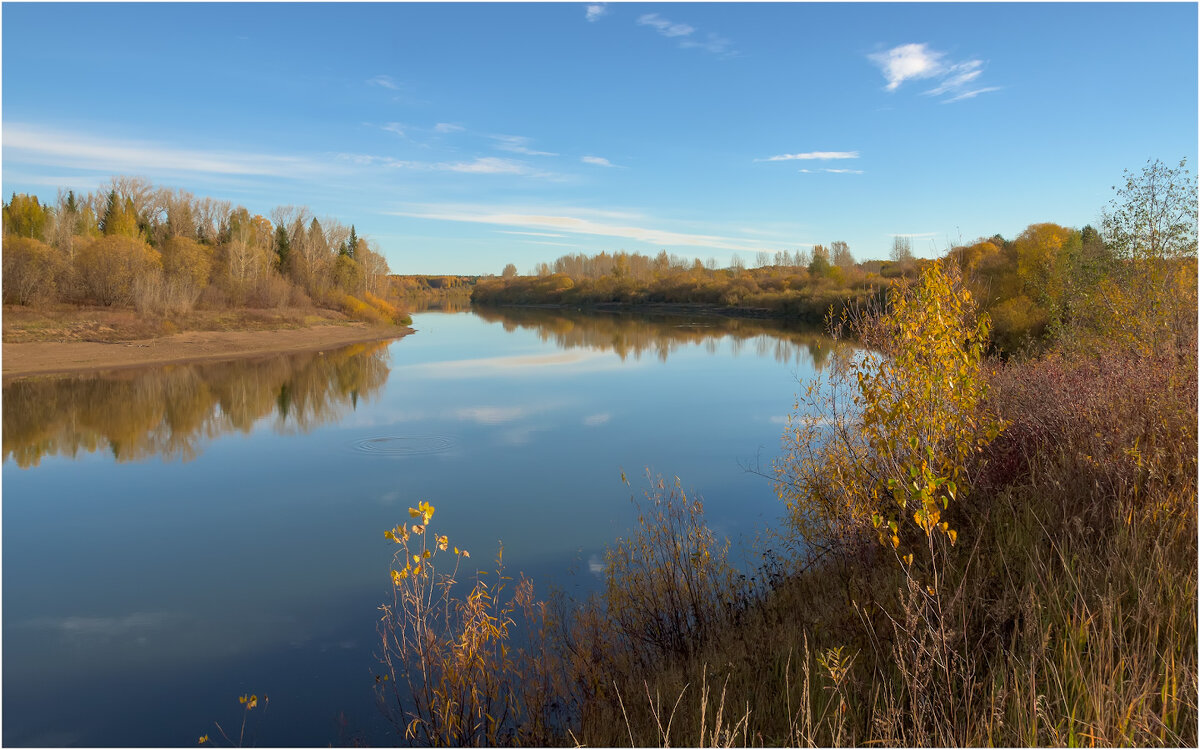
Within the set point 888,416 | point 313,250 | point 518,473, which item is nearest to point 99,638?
point 518,473

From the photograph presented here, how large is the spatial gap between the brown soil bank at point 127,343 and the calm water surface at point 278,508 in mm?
3688

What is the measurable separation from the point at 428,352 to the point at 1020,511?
3241cm

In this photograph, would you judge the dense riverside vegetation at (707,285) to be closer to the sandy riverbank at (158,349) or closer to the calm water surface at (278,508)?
the calm water surface at (278,508)

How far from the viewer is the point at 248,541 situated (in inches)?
380

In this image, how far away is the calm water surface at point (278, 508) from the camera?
20.2ft

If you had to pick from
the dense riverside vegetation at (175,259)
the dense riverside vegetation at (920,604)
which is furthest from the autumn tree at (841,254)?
the dense riverside vegetation at (920,604)

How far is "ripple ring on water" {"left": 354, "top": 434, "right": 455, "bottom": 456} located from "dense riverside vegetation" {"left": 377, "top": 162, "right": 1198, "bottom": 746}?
7.21 metres

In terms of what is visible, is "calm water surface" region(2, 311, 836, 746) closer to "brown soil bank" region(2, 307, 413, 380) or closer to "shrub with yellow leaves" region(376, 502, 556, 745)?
"shrub with yellow leaves" region(376, 502, 556, 745)

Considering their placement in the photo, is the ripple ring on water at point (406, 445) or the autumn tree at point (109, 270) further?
the autumn tree at point (109, 270)

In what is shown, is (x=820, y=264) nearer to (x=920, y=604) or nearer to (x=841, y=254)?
(x=841, y=254)

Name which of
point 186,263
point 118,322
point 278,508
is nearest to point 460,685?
point 278,508

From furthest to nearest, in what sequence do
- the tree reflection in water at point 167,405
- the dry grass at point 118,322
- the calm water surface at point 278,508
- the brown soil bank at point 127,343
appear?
the dry grass at point 118,322 < the brown soil bank at point 127,343 < the tree reflection in water at point 167,405 < the calm water surface at point 278,508

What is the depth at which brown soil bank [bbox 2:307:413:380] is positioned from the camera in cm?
2608

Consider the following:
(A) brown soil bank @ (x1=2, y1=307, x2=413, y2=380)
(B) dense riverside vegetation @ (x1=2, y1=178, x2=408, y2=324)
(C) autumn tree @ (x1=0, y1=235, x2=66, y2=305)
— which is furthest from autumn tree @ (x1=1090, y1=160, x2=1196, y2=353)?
(C) autumn tree @ (x1=0, y1=235, x2=66, y2=305)
